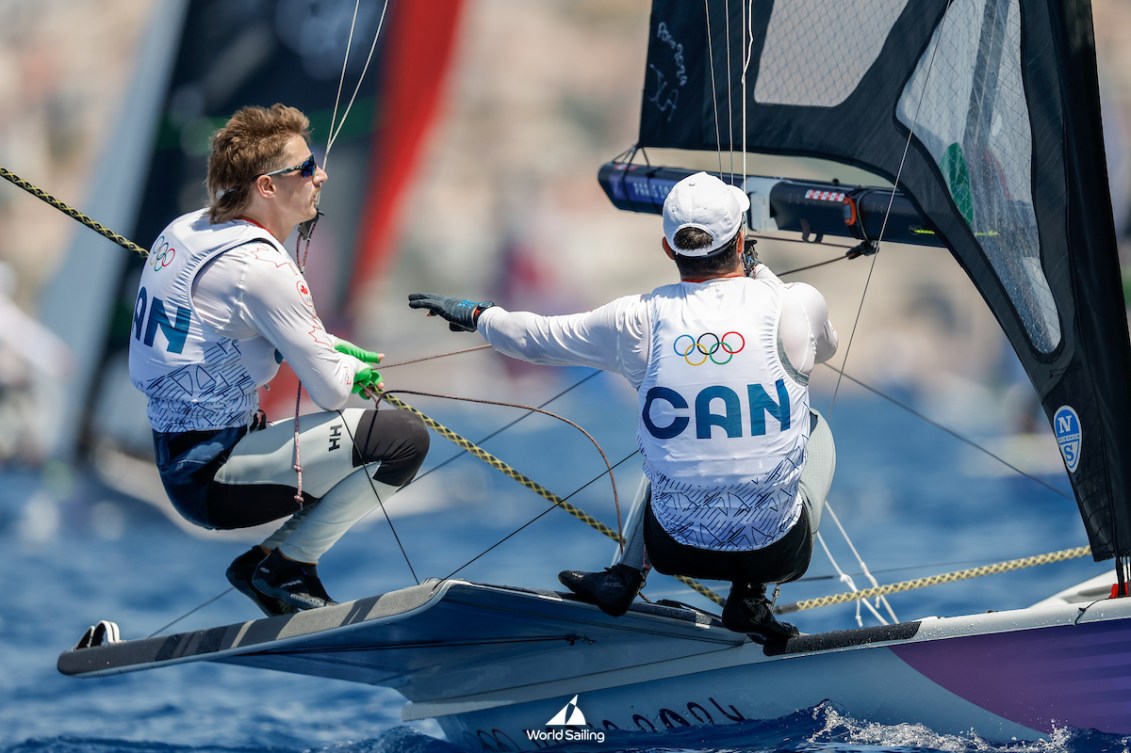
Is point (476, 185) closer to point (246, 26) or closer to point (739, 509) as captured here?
point (246, 26)

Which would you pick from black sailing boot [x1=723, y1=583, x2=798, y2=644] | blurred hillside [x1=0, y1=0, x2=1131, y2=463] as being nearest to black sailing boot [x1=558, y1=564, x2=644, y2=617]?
black sailing boot [x1=723, y1=583, x2=798, y2=644]

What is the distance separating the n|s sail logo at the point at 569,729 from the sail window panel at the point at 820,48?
1.68 m

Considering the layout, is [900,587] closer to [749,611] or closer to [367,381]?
[749,611]

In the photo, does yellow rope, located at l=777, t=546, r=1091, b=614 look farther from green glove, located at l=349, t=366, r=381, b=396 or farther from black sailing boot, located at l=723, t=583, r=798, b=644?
green glove, located at l=349, t=366, r=381, b=396

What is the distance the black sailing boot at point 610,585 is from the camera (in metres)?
3.05

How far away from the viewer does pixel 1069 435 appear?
10.1 ft

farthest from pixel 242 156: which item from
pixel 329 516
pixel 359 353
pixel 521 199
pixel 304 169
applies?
pixel 521 199

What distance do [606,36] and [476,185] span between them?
19.4 feet

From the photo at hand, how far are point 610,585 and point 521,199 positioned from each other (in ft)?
81.1

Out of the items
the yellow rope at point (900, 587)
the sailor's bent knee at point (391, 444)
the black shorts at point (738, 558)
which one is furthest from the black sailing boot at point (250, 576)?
the yellow rope at point (900, 587)

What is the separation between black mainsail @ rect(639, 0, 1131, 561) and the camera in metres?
2.95

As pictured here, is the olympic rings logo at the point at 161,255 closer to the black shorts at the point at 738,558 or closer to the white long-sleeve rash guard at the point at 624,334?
the white long-sleeve rash guard at the point at 624,334

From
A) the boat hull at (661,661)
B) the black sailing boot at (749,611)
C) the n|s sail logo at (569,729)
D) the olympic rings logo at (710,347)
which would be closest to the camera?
the olympic rings logo at (710,347)

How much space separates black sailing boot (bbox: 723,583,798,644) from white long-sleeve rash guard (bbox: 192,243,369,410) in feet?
2.99
